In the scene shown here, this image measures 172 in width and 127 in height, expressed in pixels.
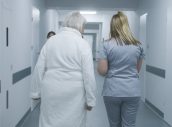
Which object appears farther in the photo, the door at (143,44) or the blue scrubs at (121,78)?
the door at (143,44)

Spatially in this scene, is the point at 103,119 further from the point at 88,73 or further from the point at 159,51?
the point at 88,73

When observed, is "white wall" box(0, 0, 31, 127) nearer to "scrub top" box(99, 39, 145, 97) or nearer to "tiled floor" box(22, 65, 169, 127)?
"tiled floor" box(22, 65, 169, 127)

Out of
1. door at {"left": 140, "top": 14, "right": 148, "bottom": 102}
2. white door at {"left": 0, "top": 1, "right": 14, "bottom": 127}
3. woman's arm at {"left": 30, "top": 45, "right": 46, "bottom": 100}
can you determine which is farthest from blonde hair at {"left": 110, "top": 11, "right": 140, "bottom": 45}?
door at {"left": 140, "top": 14, "right": 148, "bottom": 102}

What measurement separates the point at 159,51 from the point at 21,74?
7.83ft

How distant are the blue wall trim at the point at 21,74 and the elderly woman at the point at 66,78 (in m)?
1.58

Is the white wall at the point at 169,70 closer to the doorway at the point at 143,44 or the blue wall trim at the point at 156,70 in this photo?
the blue wall trim at the point at 156,70

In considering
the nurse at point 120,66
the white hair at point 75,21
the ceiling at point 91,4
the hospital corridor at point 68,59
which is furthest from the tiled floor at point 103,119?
the ceiling at point 91,4

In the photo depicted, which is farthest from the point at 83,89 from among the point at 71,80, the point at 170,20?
the point at 170,20

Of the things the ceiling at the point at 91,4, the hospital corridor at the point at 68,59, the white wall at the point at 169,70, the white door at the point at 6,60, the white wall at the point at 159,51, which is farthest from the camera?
the ceiling at the point at 91,4

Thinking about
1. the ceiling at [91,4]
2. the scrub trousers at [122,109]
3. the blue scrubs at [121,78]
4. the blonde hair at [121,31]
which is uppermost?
the ceiling at [91,4]

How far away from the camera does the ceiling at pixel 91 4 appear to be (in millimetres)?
7148

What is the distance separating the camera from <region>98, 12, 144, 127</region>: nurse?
7.79 ft

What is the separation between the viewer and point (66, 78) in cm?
239

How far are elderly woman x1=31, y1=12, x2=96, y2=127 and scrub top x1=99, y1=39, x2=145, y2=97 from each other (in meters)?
0.14
